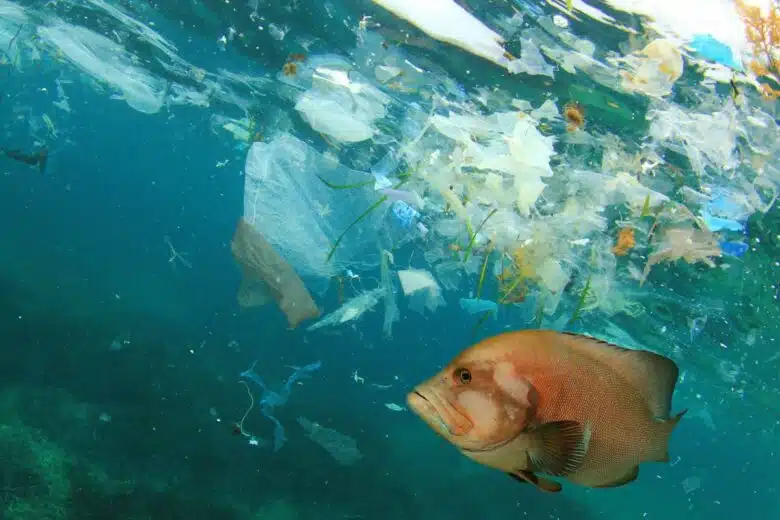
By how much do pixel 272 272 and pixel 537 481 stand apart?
969 cm

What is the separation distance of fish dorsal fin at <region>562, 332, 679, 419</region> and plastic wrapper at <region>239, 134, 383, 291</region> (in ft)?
31.0

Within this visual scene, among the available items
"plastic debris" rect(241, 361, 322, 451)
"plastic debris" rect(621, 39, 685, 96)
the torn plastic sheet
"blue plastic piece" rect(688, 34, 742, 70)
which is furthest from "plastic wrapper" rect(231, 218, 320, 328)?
the torn plastic sheet

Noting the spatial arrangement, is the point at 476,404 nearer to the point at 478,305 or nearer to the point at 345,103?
the point at 478,305

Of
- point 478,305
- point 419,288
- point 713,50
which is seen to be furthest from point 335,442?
point 713,50

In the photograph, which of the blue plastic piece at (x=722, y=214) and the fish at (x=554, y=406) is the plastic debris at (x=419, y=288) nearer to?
the blue plastic piece at (x=722, y=214)

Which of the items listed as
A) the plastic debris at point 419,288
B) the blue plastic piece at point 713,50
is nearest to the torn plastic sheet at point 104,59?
the plastic debris at point 419,288

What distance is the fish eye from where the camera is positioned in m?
1.99

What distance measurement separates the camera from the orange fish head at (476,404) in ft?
6.16

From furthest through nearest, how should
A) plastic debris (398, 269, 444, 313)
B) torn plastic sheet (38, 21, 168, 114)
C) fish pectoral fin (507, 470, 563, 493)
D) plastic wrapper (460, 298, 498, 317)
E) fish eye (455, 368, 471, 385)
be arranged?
torn plastic sheet (38, 21, 168, 114)
plastic debris (398, 269, 444, 313)
plastic wrapper (460, 298, 498, 317)
fish eye (455, 368, 471, 385)
fish pectoral fin (507, 470, 563, 493)

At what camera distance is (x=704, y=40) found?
7.01m

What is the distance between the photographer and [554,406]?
78.8 inches

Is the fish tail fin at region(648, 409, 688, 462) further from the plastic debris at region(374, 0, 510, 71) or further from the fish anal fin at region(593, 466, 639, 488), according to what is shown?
the plastic debris at region(374, 0, 510, 71)

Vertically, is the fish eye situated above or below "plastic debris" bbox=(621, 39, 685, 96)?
below

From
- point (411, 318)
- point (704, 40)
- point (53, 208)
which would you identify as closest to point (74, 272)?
point (704, 40)
